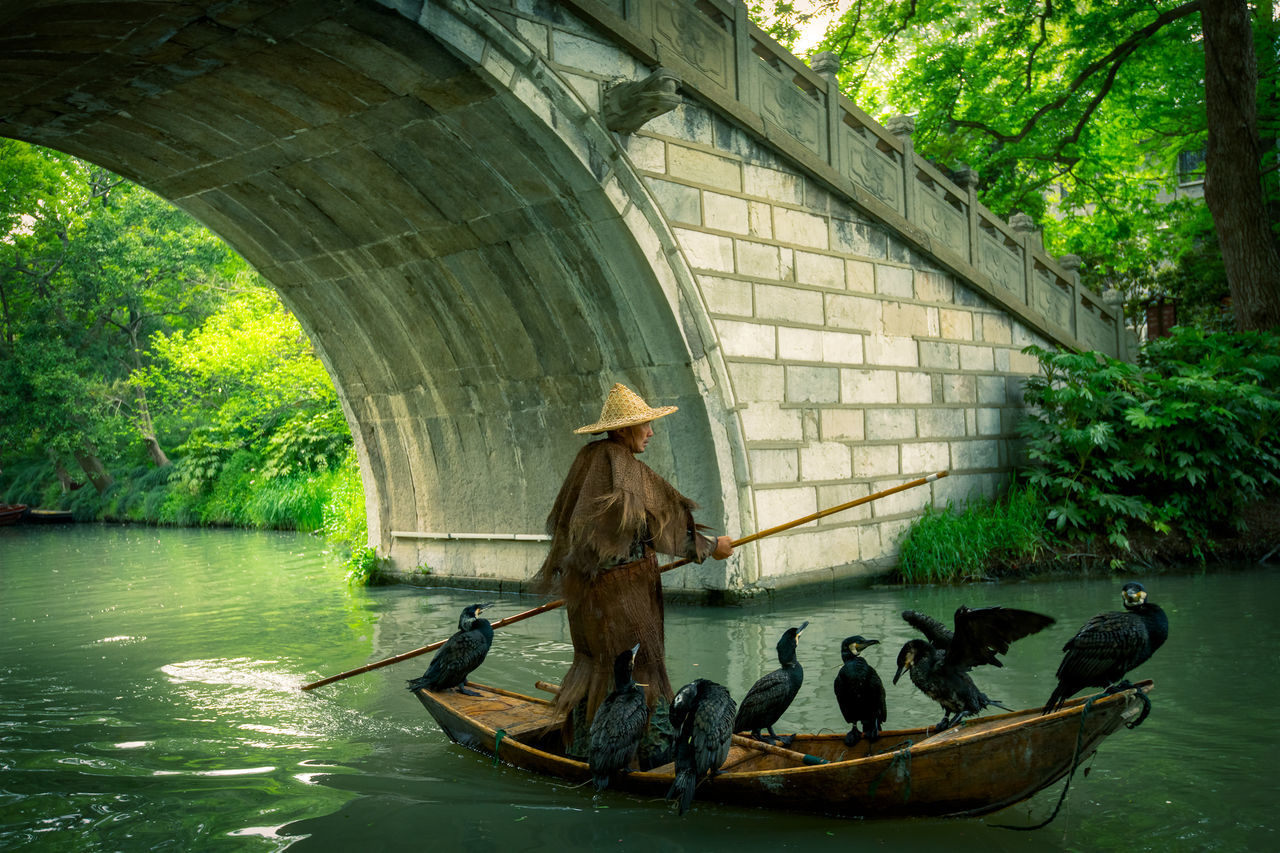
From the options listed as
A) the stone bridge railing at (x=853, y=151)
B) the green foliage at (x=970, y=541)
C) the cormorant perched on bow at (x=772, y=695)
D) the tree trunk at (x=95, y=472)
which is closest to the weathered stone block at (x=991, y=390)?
the stone bridge railing at (x=853, y=151)

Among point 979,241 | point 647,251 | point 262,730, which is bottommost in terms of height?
point 262,730

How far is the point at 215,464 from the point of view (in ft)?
100

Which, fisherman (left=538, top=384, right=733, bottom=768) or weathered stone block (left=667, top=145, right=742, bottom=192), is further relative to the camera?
weathered stone block (left=667, top=145, right=742, bottom=192)

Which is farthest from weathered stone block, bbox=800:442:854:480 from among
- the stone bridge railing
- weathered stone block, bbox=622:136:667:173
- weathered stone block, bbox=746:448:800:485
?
weathered stone block, bbox=622:136:667:173

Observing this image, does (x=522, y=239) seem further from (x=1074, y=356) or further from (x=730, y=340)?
(x=1074, y=356)

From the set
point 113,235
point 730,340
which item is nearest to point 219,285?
point 113,235

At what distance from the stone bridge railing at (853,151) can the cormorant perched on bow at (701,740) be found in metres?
6.12

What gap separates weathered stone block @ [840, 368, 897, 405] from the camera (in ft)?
40.5

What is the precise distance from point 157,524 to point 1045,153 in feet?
79.6

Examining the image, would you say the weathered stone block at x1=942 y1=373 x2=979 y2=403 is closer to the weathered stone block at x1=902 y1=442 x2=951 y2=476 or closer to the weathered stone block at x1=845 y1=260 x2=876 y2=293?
the weathered stone block at x1=902 y1=442 x2=951 y2=476

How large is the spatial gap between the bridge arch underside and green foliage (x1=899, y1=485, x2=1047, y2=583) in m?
3.06

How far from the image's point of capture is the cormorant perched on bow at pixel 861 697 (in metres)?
5.29

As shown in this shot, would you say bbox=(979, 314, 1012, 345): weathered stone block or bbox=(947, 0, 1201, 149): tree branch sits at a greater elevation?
bbox=(947, 0, 1201, 149): tree branch

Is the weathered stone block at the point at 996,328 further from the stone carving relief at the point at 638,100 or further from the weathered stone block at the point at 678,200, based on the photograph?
the stone carving relief at the point at 638,100
